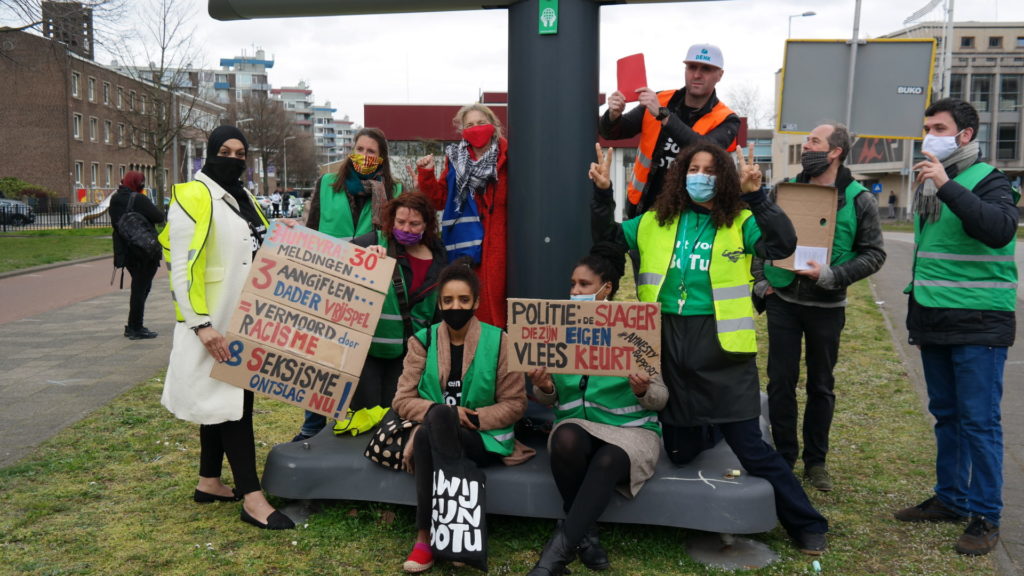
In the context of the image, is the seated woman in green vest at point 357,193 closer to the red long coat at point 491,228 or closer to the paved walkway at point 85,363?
the red long coat at point 491,228

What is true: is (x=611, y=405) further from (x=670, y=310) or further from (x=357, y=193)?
(x=357, y=193)

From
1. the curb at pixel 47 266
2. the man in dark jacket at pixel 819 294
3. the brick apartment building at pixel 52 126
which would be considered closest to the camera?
the man in dark jacket at pixel 819 294

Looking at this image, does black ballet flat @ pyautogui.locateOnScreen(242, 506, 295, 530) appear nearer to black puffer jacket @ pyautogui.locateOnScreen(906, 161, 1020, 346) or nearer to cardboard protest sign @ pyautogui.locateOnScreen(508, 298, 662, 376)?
cardboard protest sign @ pyautogui.locateOnScreen(508, 298, 662, 376)

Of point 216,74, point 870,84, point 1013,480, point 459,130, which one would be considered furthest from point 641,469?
point 216,74

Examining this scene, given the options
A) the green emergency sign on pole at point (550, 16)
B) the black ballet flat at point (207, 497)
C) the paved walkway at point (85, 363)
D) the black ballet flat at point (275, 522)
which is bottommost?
the paved walkway at point (85, 363)

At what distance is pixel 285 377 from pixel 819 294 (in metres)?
3.04

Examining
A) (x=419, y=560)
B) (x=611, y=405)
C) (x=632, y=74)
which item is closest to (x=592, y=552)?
(x=611, y=405)

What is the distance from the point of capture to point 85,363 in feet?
31.7

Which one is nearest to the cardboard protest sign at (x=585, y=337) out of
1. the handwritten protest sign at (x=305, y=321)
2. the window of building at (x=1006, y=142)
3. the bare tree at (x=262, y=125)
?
the handwritten protest sign at (x=305, y=321)

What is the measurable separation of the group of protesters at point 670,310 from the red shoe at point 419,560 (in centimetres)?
1

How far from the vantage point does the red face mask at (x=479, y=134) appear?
5137 mm

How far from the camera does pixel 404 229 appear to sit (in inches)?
197

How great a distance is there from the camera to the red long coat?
532 centimetres

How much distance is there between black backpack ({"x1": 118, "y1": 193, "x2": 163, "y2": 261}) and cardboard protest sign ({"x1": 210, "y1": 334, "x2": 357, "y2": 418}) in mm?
6746
